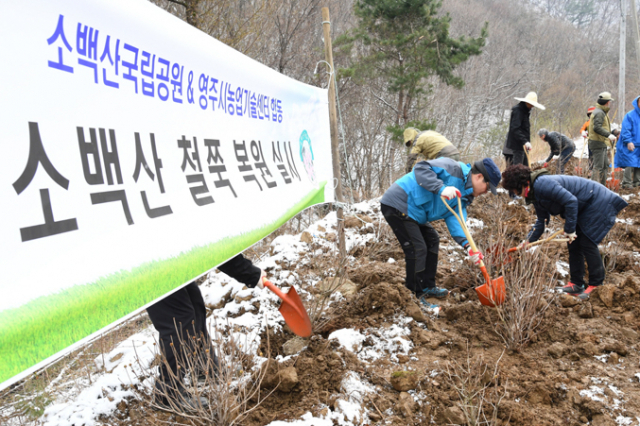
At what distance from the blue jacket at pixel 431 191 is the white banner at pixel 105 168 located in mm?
1431

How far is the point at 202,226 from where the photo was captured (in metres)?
1.85

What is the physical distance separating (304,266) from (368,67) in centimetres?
937

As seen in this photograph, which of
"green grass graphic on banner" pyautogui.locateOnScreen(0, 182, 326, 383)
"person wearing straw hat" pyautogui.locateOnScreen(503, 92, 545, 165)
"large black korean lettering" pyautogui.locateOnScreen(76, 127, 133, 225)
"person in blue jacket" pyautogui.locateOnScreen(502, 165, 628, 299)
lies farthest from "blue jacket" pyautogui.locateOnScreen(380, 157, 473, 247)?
"person wearing straw hat" pyautogui.locateOnScreen(503, 92, 545, 165)

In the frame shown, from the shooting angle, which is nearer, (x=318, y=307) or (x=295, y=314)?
(x=295, y=314)

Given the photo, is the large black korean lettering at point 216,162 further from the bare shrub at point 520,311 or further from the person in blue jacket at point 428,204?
the bare shrub at point 520,311

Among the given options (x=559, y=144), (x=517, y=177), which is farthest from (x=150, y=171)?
(x=559, y=144)

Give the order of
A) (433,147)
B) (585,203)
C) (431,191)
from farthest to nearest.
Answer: (433,147) < (585,203) < (431,191)

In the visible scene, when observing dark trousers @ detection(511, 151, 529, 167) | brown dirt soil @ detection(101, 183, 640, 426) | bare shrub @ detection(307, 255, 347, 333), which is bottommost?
brown dirt soil @ detection(101, 183, 640, 426)

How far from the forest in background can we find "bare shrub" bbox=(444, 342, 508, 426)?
275 cm

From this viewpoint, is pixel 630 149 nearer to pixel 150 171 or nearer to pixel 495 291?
pixel 495 291

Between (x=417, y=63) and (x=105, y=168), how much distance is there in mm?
11724

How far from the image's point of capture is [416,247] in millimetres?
A: 3279

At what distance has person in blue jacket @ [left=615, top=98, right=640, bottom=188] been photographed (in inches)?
253

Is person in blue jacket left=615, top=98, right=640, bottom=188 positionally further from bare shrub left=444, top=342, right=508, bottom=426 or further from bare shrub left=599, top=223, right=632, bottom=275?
bare shrub left=444, top=342, right=508, bottom=426
